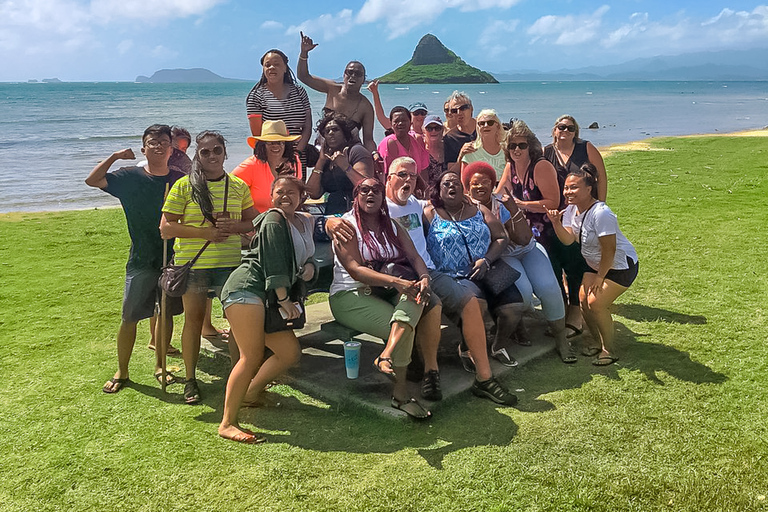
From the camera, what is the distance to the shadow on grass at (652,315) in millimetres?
6328

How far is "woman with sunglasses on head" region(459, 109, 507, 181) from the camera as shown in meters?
6.25

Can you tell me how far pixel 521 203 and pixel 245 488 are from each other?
11.4 ft

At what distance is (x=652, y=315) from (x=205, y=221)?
4.49 meters

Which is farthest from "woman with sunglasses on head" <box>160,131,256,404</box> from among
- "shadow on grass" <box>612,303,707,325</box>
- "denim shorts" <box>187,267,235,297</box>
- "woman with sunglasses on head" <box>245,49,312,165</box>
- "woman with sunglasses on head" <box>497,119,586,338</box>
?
"shadow on grass" <box>612,303,707,325</box>

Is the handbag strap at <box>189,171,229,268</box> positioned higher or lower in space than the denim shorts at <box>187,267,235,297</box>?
higher

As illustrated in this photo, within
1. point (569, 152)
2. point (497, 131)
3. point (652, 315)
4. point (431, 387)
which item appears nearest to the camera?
point (431, 387)

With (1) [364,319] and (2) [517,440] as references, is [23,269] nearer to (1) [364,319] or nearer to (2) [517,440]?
(1) [364,319]

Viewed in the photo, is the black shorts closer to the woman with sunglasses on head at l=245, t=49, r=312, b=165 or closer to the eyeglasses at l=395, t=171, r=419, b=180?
the eyeglasses at l=395, t=171, r=419, b=180

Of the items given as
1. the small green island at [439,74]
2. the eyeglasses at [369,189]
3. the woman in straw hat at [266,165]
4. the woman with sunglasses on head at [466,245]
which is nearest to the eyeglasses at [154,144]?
the woman in straw hat at [266,165]

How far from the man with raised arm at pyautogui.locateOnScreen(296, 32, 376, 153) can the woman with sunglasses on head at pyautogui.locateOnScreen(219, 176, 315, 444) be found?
2.30 meters

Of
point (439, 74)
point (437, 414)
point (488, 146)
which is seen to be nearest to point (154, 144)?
point (437, 414)

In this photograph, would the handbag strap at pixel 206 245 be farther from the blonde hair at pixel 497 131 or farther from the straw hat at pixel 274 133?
the blonde hair at pixel 497 131

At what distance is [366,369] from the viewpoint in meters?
5.23

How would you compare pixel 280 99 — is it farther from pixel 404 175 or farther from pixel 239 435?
pixel 239 435
